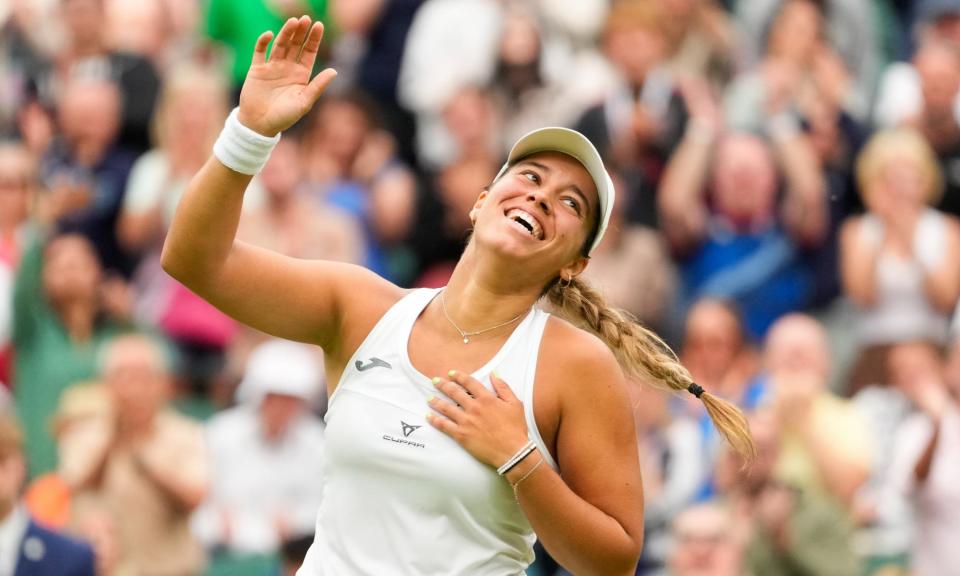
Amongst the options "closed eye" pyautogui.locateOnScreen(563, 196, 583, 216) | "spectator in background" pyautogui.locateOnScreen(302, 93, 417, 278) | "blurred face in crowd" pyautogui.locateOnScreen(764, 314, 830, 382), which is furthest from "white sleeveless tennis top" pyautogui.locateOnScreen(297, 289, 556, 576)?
"spectator in background" pyautogui.locateOnScreen(302, 93, 417, 278)

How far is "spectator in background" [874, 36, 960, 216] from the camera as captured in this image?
798 centimetres

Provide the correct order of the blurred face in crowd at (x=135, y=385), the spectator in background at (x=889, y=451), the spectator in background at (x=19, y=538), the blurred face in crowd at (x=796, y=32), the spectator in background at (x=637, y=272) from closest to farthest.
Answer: the spectator in background at (x=19, y=538)
the spectator in background at (x=889, y=451)
the blurred face in crowd at (x=135, y=385)
the spectator in background at (x=637, y=272)
the blurred face in crowd at (x=796, y=32)

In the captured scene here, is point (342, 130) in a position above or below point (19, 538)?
above

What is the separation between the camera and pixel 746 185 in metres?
8.00

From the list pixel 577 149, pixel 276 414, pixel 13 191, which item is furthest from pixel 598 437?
pixel 13 191

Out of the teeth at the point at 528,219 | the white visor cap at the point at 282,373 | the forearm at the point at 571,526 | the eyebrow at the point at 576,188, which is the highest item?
the eyebrow at the point at 576,188

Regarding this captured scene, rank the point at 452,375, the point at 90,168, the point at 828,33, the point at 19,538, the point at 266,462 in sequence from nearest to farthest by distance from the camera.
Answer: the point at 452,375
the point at 19,538
the point at 266,462
the point at 90,168
the point at 828,33

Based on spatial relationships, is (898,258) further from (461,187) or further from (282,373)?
(282,373)

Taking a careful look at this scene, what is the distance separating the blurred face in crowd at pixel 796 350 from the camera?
745 centimetres

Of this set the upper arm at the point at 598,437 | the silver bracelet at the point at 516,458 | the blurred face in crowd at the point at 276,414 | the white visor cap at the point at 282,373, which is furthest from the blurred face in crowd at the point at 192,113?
the silver bracelet at the point at 516,458

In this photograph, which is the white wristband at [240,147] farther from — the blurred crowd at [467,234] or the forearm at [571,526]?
the blurred crowd at [467,234]

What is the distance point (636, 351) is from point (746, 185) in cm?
436

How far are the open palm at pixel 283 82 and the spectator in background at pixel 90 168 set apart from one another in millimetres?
4687

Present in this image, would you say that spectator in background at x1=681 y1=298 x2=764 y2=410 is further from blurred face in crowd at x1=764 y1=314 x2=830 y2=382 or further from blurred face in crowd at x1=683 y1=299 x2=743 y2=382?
blurred face in crowd at x1=764 y1=314 x2=830 y2=382
